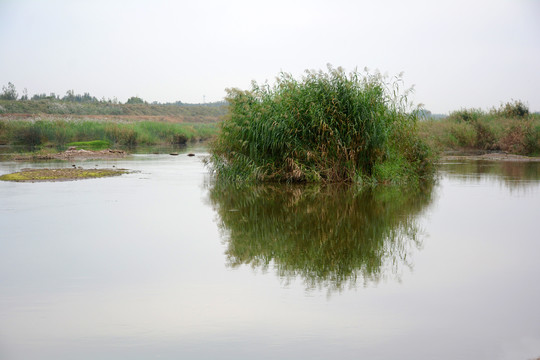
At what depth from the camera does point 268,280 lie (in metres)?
5.74

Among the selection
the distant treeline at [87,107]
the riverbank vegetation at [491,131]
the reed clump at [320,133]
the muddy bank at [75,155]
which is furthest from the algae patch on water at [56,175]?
the distant treeline at [87,107]

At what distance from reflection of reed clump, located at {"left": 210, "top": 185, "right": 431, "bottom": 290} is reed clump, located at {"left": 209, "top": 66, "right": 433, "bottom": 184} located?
1.30m

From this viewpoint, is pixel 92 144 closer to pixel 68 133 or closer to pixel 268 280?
pixel 68 133

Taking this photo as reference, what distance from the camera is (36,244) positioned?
7371 millimetres

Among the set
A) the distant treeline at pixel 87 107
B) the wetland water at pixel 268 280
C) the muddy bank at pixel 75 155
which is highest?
the distant treeline at pixel 87 107

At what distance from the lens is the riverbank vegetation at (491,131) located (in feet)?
90.4

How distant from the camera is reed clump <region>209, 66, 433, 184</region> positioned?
47.3ft

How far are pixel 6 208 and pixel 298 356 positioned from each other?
8073 millimetres

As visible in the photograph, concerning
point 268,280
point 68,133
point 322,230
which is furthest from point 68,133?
point 268,280

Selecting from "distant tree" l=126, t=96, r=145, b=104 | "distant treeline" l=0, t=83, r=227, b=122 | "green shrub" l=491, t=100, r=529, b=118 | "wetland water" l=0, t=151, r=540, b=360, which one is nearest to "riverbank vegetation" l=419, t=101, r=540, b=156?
"green shrub" l=491, t=100, r=529, b=118

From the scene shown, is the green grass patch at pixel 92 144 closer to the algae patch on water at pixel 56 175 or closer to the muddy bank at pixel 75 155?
the muddy bank at pixel 75 155

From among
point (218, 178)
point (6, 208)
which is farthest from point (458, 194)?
point (6, 208)

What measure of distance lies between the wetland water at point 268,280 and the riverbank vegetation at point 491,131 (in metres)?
17.7

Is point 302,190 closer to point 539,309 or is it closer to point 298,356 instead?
point 539,309
